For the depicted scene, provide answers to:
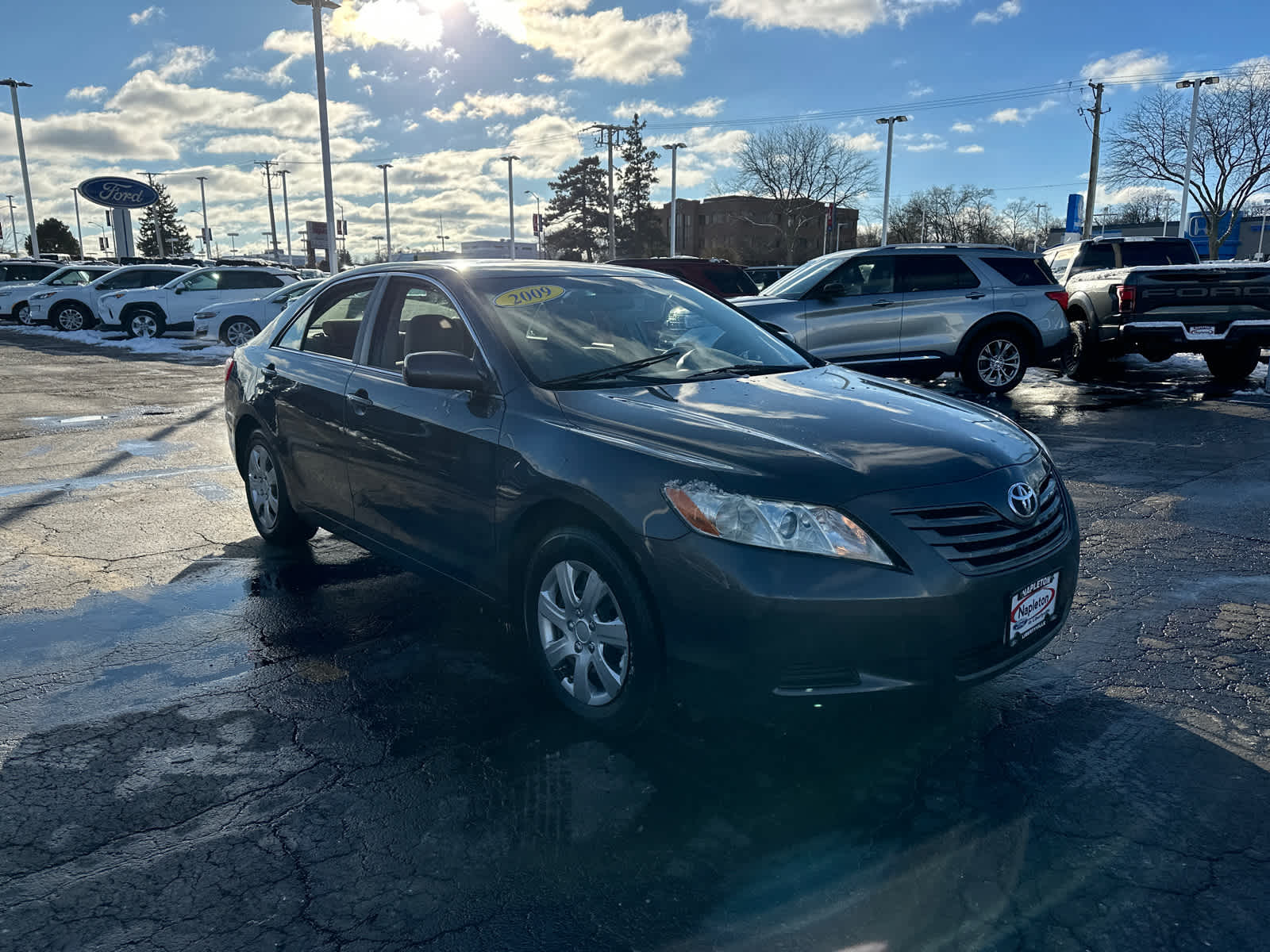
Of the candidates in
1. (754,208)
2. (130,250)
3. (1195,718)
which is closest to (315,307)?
(1195,718)

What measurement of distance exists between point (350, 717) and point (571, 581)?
99 centimetres

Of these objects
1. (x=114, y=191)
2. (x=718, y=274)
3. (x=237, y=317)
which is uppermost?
(x=114, y=191)

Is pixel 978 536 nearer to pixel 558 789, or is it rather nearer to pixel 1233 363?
pixel 558 789

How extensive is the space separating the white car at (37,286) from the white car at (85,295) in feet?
1.41

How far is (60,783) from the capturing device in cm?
302

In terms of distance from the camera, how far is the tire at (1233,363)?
13.1m

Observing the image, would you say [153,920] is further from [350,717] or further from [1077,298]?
[1077,298]

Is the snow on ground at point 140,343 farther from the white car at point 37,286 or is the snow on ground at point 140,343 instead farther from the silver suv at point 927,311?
the silver suv at point 927,311

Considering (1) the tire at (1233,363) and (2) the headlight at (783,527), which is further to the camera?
(1) the tire at (1233,363)

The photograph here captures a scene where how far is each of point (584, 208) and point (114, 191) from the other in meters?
46.9

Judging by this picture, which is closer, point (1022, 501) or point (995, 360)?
point (1022, 501)

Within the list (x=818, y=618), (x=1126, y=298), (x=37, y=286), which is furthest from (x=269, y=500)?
(x=37, y=286)

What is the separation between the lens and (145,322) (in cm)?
2312

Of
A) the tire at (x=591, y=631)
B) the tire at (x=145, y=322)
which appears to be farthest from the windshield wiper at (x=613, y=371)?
the tire at (x=145, y=322)
